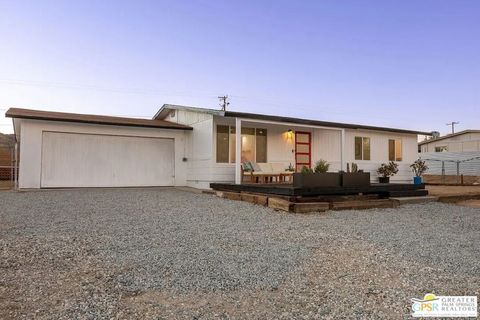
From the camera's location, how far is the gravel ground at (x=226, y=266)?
218 cm

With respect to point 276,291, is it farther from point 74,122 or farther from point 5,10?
point 5,10

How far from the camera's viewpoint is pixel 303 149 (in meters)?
13.7

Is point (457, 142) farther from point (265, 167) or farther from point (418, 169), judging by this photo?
point (265, 167)

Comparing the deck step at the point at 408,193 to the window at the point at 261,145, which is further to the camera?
the window at the point at 261,145

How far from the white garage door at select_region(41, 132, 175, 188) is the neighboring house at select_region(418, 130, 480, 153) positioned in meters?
22.4

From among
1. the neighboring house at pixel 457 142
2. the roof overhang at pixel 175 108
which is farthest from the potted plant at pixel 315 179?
the neighboring house at pixel 457 142

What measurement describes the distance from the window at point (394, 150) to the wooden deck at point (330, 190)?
604cm

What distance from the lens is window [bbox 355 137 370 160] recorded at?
14.3 meters

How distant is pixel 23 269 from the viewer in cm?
288

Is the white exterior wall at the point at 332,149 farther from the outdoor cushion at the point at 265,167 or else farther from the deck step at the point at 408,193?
the deck step at the point at 408,193

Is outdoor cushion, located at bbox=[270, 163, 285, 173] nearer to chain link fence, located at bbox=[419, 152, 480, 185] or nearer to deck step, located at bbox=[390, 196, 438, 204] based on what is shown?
deck step, located at bbox=[390, 196, 438, 204]

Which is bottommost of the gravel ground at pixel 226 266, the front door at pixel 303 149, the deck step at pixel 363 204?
the gravel ground at pixel 226 266

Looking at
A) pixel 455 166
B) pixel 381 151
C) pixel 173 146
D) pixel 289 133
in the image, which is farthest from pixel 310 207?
pixel 455 166

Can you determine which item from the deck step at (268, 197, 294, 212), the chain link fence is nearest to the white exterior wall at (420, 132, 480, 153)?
the chain link fence
